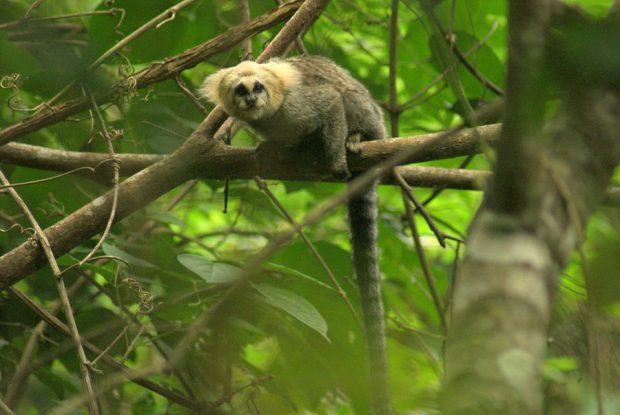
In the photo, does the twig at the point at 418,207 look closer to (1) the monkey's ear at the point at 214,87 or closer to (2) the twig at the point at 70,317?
(1) the monkey's ear at the point at 214,87

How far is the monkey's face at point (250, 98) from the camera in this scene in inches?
190

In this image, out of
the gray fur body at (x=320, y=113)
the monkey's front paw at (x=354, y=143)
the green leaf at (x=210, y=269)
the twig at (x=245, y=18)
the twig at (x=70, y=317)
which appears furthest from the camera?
the gray fur body at (x=320, y=113)

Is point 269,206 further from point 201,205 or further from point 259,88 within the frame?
point 201,205

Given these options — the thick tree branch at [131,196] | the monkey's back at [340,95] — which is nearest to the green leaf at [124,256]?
the thick tree branch at [131,196]

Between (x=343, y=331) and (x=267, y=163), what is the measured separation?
0.98 metres

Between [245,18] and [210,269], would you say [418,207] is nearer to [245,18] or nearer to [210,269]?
[210,269]

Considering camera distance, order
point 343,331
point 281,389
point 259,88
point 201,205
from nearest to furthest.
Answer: point 281,389 < point 343,331 < point 259,88 < point 201,205

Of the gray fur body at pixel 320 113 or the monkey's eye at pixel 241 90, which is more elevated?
the monkey's eye at pixel 241 90

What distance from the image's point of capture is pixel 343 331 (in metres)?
4.06

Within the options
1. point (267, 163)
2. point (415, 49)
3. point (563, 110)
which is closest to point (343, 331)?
point (267, 163)

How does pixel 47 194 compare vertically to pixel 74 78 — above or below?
below

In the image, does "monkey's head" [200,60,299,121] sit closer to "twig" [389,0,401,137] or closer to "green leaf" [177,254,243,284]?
"twig" [389,0,401,137]

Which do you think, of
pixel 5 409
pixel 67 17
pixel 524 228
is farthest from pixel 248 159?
pixel 524 228

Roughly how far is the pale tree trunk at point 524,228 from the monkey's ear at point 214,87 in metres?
3.78
